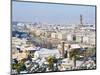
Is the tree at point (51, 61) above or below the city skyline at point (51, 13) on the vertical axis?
below

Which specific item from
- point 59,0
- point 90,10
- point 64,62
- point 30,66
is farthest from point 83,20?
point 30,66

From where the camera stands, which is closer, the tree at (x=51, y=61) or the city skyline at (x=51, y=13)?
the city skyline at (x=51, y=13)

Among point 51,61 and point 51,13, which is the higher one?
point 51,13

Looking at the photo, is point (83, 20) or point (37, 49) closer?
point (37, 49)

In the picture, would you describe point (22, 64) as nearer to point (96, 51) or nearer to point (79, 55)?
point (79, 55)

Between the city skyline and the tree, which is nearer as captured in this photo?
the city skyline

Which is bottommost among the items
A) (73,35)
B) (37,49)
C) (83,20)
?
(37,49)

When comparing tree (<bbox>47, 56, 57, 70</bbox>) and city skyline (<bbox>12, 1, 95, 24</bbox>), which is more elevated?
city skyline (<bbox>12, 1, 95, 24</bbox>)

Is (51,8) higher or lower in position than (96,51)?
higher
